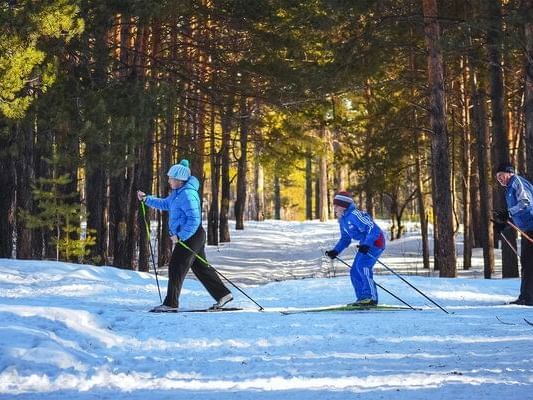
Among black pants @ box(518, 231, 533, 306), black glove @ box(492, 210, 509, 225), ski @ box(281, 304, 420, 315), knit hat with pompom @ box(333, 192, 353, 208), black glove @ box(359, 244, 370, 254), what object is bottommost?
ski @ box(281, 304, 420, 315)

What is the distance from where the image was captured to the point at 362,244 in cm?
966

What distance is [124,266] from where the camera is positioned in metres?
18.2

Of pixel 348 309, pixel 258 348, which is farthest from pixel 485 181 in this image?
pixel 258 348

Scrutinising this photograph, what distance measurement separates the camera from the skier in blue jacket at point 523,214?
954cm

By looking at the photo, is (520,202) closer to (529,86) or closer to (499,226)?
(499,226)

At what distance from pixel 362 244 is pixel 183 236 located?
8.26ft

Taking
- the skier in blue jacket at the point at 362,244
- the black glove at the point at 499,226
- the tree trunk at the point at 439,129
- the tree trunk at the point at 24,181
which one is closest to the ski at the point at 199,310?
the skier in blue jacket at the point at 362,244

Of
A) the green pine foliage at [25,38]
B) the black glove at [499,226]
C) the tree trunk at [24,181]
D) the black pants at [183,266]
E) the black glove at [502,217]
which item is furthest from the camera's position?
the tree trunk at [24,181]

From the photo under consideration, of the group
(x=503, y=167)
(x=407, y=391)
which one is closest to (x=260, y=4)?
(x=503, y=167)

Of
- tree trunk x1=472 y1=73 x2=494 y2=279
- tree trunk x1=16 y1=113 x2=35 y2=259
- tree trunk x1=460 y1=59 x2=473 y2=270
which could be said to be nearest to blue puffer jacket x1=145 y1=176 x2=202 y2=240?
tree trunk x1=16 y1=113 x2=35 y2=259

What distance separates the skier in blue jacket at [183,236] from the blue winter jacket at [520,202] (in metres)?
4.22

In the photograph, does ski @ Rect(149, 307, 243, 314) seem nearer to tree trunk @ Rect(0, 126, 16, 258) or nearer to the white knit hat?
the white knit hat

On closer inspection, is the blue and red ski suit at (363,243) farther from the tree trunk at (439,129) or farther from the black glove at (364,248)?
the tree trunk at (439,129)

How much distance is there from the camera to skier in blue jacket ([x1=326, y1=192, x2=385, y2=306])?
9633mm
